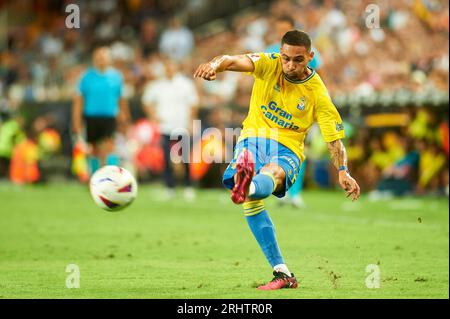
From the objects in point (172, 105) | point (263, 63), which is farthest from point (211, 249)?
point (172, 105)

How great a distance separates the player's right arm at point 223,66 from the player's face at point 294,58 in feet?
0.90

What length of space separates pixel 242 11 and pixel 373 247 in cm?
1676

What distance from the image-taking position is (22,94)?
26109 millimetres

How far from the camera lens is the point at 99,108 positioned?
17.0 metres

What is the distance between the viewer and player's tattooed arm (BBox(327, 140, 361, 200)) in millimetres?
7844

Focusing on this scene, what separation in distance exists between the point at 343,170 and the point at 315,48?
1081cm

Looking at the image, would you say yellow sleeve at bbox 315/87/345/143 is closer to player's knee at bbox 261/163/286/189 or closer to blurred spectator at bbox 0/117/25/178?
player's knee at bbox 261/163/286/189

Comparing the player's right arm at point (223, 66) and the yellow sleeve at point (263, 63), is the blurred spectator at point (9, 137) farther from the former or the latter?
the player's right arm at point (223, 66)

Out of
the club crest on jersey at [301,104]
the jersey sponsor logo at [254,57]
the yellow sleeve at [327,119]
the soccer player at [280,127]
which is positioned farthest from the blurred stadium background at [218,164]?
the jersey sponsor logo at [254,57]

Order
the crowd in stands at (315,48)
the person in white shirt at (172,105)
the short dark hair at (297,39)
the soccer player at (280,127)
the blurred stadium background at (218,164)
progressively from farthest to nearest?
the person in white shirt at (172,105), the crowd in stands at (315,48), the blurred stadium background at (218,164), the soccer player at (280,127), the short dark hair at (297,39)

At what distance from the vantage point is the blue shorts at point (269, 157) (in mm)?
7848
